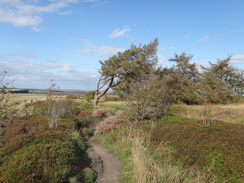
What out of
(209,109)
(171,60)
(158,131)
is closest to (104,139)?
(158,131)

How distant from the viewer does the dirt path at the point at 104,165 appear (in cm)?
604

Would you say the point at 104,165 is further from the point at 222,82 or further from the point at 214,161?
the point at 222,82

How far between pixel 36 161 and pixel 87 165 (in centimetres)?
197

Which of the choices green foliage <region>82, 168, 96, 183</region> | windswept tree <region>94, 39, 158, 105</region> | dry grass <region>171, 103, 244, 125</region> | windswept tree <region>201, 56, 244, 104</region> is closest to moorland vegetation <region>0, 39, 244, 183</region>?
green foliage <region>82, 168, 96, 183</region>

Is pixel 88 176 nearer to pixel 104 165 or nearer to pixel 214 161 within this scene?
pixel 104 165

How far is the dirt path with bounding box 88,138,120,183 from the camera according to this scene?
19.8 ft

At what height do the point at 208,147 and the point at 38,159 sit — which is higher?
the point at 208,147

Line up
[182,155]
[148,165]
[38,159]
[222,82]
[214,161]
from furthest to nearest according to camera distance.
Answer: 1. [222,82]
2. [182,155]
3. [214,161]
4. [38,159]
5. [148,165]

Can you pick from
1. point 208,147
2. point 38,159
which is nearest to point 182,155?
point 208,147

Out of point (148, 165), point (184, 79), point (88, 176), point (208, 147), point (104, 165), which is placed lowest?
point (104, 165)

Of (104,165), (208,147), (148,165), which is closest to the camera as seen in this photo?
(148,165)

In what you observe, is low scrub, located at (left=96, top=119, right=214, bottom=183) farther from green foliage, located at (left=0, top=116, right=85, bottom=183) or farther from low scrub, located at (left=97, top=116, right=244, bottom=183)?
green foliage, located at (left=0, top=116, right=85, bottom=183)

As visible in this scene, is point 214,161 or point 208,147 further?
point 208,147

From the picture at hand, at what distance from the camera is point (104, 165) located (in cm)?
714
